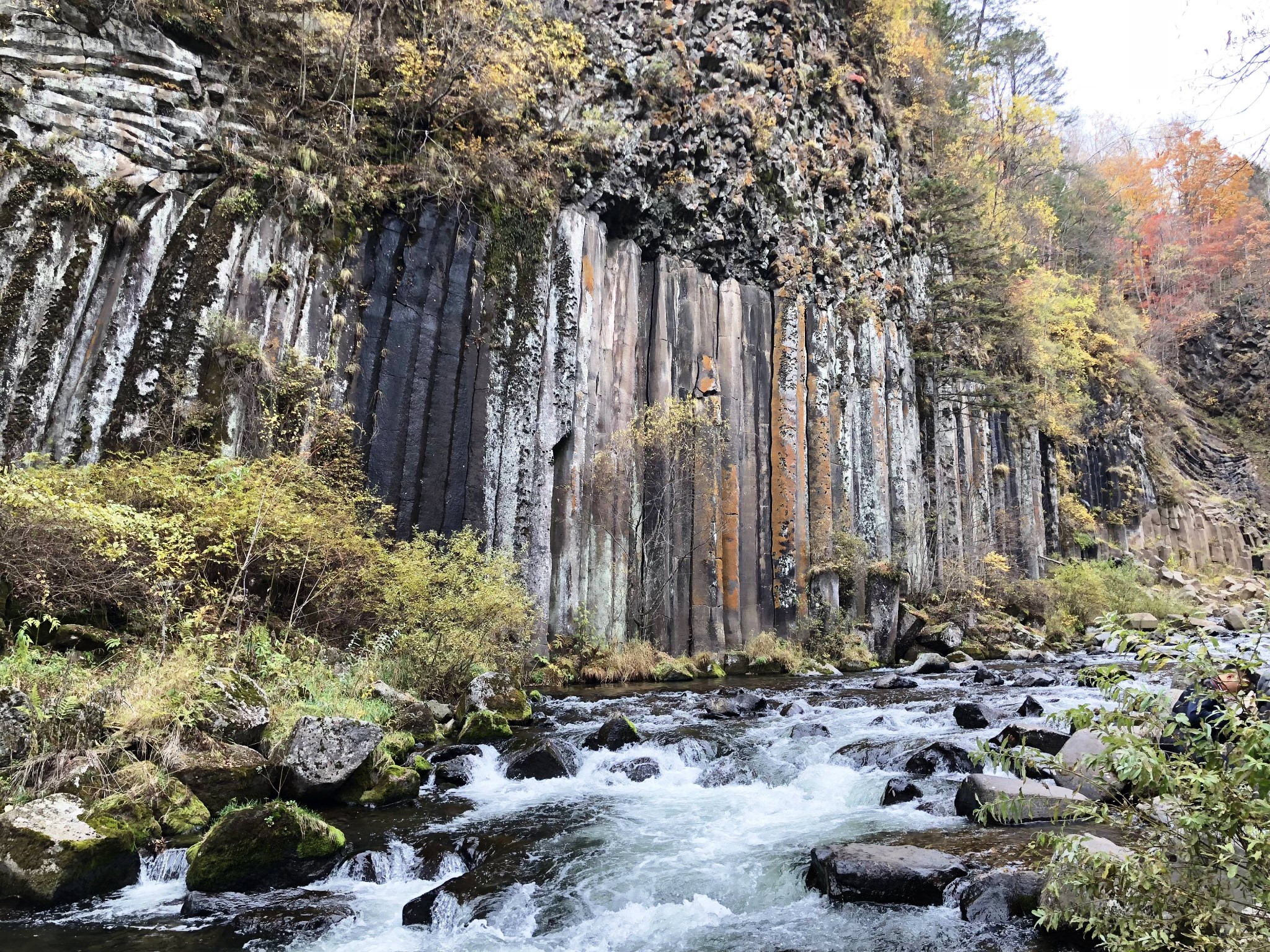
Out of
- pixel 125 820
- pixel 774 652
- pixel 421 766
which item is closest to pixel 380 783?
pixel 421 766

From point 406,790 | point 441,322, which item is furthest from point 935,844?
point 441,322

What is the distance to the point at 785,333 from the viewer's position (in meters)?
21.3

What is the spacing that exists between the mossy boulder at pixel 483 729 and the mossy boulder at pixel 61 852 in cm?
461

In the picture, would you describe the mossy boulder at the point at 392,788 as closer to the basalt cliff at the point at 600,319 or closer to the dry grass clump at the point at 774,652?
the basalt cliff at the point at 600,319

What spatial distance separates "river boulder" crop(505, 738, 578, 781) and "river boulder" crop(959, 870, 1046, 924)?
493 centimetres

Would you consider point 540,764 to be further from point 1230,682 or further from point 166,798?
point 1230,682

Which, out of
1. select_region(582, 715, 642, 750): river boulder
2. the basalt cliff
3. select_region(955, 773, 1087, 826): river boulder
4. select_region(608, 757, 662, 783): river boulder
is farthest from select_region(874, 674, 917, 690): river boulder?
select_region(955, 773, 1087, 826): river boulder

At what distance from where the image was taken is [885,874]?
17.4ft

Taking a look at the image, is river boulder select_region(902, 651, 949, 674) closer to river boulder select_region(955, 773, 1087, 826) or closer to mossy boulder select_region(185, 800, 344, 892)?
river boulder select_region(955, 773, 1087, 826)

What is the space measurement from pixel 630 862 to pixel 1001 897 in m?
2.91

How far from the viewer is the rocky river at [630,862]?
4.82 m

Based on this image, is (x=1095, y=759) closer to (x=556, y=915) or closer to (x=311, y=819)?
(x=556, y=915)

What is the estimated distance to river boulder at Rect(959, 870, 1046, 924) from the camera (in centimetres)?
475

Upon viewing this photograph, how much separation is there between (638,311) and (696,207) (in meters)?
3.72
